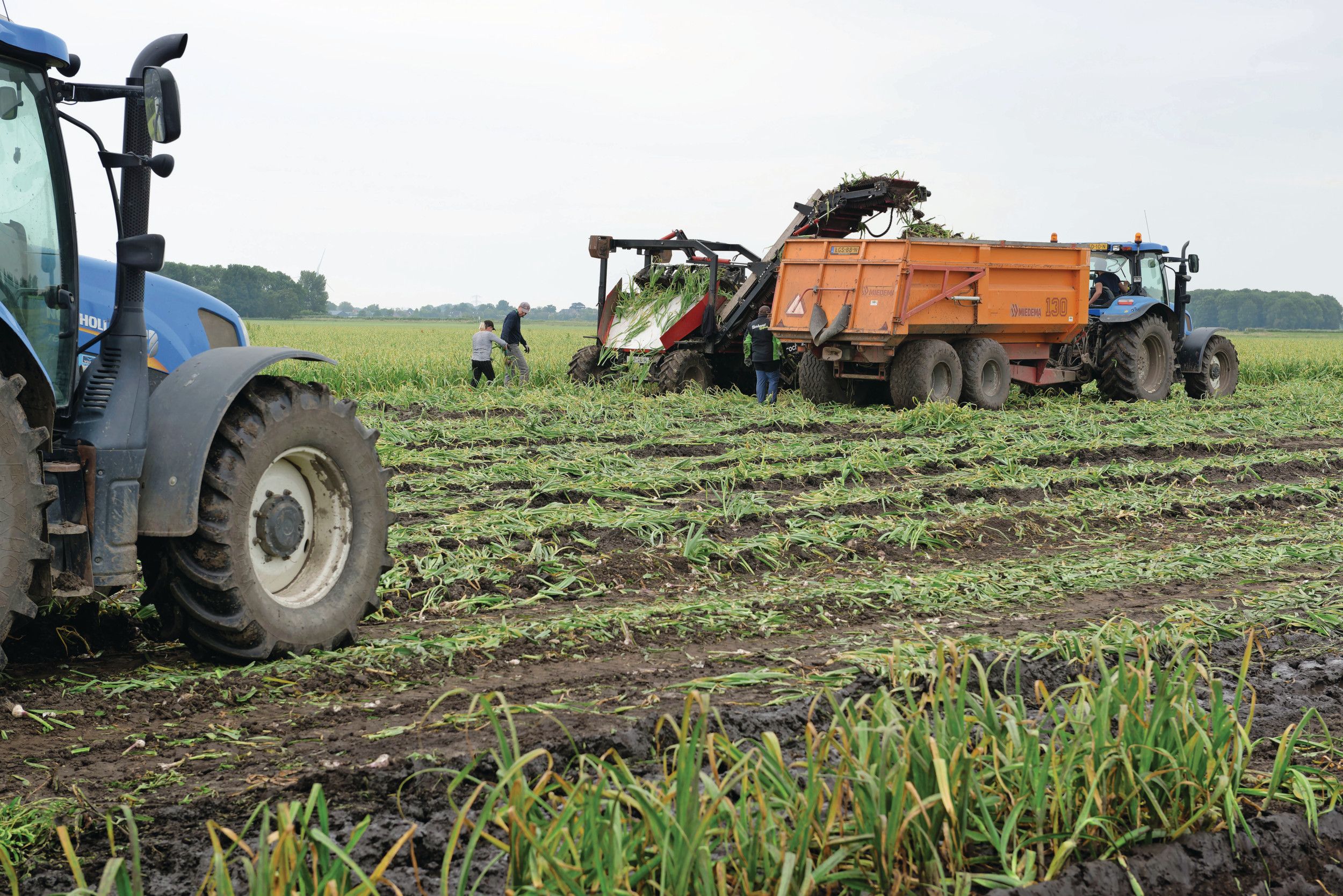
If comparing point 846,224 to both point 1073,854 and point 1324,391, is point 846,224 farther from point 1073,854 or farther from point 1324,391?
point 1073,854

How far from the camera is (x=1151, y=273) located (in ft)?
53.6

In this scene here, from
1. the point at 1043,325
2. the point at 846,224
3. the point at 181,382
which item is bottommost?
the point at 181,382

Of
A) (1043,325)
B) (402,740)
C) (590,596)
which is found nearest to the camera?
(402,740)

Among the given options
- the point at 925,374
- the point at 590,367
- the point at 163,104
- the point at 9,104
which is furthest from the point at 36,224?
the point at 590,367

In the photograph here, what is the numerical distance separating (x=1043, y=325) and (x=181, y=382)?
1245cm

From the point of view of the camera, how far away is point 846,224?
15.9m

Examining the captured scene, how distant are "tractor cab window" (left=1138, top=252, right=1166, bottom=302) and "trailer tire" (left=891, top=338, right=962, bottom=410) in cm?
411

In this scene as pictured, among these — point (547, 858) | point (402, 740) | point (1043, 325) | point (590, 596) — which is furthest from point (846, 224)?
point (547, 858)

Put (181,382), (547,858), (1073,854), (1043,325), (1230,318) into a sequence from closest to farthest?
(547,858)
(1073,854)
(181,382)
(1043,325)
(1230,318)

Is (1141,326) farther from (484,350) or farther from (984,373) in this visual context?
(484,350)

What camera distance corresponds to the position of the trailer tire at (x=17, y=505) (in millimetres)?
3494

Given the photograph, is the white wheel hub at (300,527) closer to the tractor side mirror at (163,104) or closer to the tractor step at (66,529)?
the tractor step at (66,529)

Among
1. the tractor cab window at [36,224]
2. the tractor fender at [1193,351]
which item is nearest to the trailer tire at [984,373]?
the tractor fender at [1193,351]

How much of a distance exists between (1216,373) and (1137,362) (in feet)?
8.65
